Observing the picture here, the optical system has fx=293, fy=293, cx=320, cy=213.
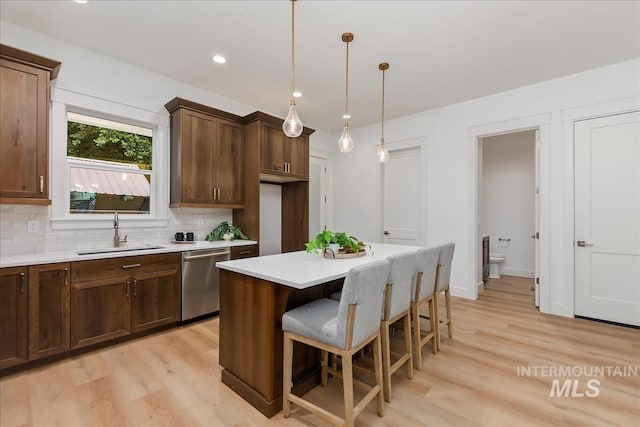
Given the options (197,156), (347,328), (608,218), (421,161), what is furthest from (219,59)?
(608,218)

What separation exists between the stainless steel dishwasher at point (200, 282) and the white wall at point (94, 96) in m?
0.63

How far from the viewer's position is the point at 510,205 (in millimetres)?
5758

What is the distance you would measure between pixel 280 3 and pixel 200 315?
125 inches

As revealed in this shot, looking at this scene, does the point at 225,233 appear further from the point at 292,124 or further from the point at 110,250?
the point at 292,124

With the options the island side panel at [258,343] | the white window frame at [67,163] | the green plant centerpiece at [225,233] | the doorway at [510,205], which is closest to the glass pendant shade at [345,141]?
the island side panel at [258,343]

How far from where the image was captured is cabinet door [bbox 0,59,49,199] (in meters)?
2.29

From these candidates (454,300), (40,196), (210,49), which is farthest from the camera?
(454,300)

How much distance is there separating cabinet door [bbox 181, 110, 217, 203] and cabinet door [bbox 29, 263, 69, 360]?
1340 millimetres

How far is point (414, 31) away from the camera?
2648 mm

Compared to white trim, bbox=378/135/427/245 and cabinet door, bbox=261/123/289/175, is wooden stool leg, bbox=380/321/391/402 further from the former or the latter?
white trim, bbox=378/135/427/245

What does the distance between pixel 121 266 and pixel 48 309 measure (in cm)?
57

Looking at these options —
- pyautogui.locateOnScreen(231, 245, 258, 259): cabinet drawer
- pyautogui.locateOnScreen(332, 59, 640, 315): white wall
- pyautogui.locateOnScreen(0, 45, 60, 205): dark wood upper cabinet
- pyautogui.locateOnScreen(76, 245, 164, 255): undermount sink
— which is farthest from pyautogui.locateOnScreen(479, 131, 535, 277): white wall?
pyautogui.locateOnScreen(0, 45, 60, 205): dark wood upper cabinet

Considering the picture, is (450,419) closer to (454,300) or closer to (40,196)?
(454,300)

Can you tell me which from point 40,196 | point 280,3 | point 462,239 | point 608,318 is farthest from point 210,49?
point 608,318
